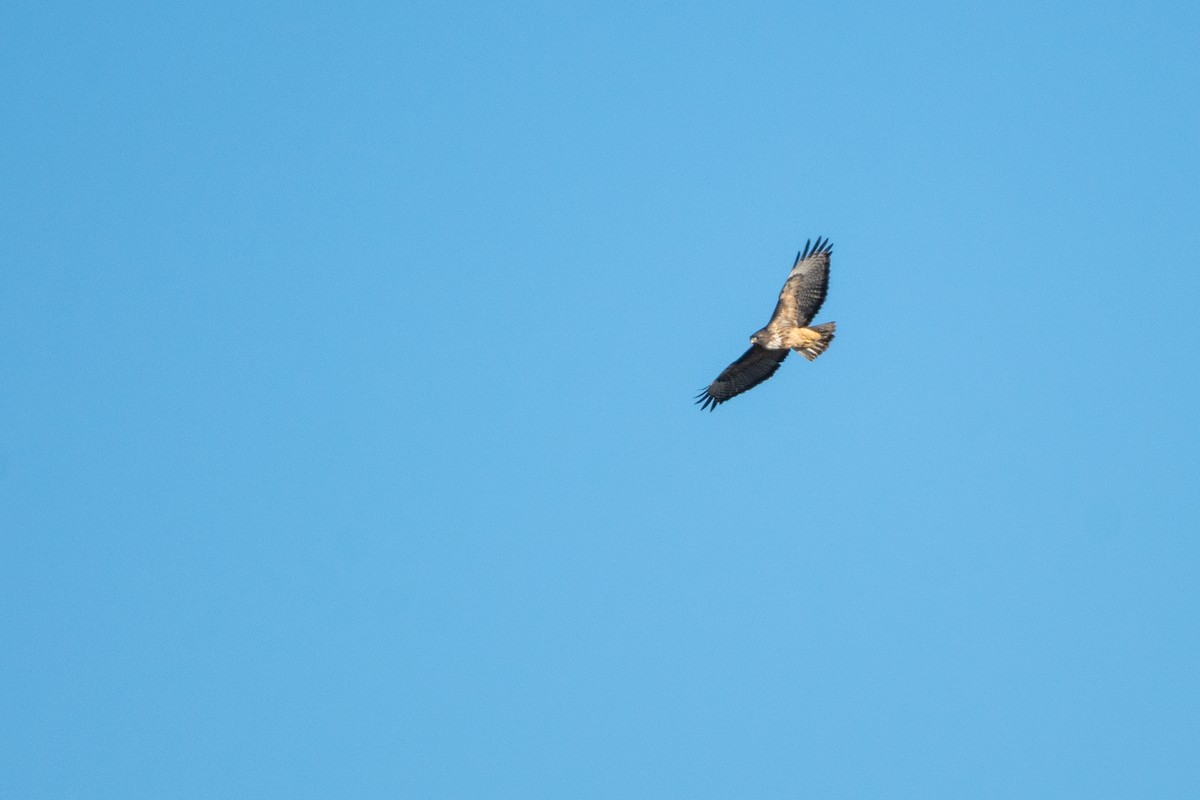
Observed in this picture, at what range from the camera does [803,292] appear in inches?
1297

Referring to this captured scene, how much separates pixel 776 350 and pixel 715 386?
1574 millimetres

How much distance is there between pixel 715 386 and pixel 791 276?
2490 mm

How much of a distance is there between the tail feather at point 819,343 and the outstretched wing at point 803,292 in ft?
1.04

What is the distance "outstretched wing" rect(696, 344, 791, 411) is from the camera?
33.6 meters

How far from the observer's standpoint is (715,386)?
34438mm

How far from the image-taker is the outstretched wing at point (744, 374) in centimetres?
3359

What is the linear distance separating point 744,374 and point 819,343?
185 cm

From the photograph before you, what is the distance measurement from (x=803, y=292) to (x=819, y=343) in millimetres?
872

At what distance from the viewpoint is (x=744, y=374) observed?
34.1m

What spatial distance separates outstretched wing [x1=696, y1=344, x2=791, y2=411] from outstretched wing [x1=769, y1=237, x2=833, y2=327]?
70cm

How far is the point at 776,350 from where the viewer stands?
33250 mm

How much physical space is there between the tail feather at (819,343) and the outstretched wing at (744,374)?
646 millimetres

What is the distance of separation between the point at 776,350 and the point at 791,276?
1.18 metres

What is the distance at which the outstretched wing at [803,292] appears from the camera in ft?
108
